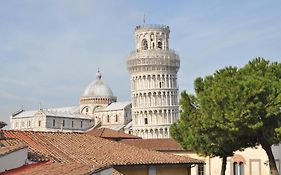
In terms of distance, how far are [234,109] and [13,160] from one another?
1233 cm

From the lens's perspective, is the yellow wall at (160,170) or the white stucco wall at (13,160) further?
the yellow wall at (160,170)

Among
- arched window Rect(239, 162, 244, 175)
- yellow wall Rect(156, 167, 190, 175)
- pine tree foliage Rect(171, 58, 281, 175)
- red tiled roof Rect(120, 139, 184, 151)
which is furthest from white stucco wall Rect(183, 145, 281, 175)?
yellow wall Rect(156, 167, 190, 175)

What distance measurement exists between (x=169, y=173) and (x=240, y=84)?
20.1ft

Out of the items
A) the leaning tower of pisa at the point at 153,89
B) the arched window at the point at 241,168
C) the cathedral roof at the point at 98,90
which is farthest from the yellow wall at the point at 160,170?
the cathedral roof at the point at 98,90

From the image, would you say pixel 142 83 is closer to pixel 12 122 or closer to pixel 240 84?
pixel 12 122

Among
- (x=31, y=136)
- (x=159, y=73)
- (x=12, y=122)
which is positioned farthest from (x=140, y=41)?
(x=31, y=136)

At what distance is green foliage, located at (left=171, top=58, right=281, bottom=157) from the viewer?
2344 centimetres

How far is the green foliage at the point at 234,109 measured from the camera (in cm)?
2344

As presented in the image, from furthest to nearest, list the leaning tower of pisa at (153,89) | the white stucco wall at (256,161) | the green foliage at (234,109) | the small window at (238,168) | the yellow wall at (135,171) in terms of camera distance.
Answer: the leaning tower of pisa at (153,89) → the small window at (238,168) → the white stucco wall at (256,161) → the green foliage at (234,109) → the yellow wall at (135,171)

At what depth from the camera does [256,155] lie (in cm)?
3750

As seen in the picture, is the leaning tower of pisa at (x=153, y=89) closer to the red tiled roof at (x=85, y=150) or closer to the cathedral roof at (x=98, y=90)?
the cathedral roof at (x=98, y=90)

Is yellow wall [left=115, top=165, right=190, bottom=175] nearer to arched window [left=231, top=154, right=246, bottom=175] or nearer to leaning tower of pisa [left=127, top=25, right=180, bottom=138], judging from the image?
arched window [left=231, top=154, right=246, bottom=175]

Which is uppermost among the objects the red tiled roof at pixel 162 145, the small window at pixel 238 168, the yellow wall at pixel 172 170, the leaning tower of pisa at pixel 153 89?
the leaning tower of pisa at pixel 153 89

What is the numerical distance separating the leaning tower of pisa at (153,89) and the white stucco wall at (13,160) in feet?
263
